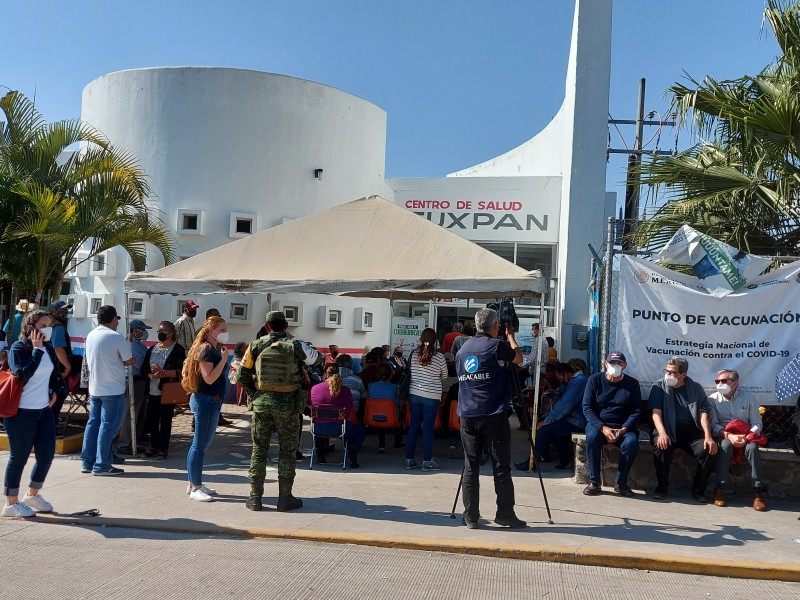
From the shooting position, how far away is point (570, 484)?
8336 mm

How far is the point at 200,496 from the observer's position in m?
7.30

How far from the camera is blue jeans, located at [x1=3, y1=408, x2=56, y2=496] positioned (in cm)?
634

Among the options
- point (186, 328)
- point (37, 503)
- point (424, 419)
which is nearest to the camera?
point (37, 503)

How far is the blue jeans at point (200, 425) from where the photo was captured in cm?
720

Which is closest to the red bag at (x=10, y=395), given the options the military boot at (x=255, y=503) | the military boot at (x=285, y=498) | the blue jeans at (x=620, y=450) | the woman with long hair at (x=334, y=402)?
the military boot at (x=255, y=503)

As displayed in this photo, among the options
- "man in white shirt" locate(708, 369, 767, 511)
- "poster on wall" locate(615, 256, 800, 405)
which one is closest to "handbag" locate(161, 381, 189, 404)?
"poster on wall" locate(615, 256, 800, 405)

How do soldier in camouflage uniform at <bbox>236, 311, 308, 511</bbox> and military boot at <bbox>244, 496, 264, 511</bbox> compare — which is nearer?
soldier in camouflage uniform at <bbox>236, 311, 308, 511</bbox>

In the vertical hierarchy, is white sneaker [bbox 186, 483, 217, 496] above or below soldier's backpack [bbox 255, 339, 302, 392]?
below

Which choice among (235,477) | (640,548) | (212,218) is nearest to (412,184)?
(212,218)

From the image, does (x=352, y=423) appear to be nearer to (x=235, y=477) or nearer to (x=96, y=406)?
(x=235, y=477)

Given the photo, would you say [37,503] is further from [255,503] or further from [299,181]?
[299,181]

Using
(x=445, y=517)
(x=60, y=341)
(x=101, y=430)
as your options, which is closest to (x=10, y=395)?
(x=101, y=430)

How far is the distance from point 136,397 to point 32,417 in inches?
127

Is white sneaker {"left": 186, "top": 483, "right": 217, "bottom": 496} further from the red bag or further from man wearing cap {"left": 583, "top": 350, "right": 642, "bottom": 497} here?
man wearing cap {"left": 583, "top": 350, "right": 642, "bottom": 497}
